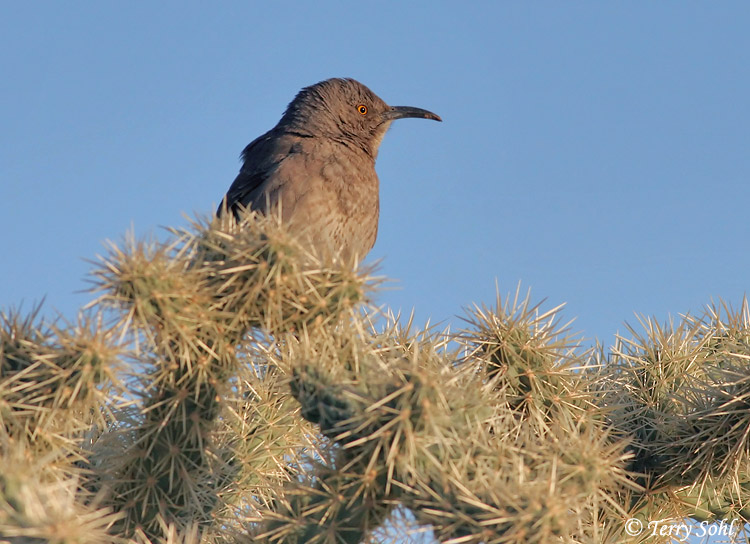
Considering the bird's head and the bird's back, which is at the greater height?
the bird's head

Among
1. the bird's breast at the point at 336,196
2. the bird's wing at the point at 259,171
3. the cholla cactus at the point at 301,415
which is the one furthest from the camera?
the bird's wing at the point at 259,171

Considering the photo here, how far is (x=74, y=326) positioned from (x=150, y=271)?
30 cm

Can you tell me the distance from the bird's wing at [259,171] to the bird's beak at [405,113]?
1.14 meters

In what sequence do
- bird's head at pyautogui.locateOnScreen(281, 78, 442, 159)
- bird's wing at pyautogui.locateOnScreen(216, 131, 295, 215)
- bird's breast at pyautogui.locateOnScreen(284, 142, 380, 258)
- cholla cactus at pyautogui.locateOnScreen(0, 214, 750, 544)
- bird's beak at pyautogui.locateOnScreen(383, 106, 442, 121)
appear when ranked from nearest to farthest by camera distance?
cholla cactus at pyautogui.locateOnScreen(0, 214, 750, 544)
bird's breast at pyautogui.locateOnScreen(284, 142, 380, 258)
bird's wing at pyautogui.locateOnScreen(216, 131, 295, 215)
bird's head at pyautogui.locateOnScreen(281, 78, 442, 159)
bird's beak at pyautogui.locateOnScreen(383, 106, 442, 121)

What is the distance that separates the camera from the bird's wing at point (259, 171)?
681 cm

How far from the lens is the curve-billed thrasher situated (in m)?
6.59

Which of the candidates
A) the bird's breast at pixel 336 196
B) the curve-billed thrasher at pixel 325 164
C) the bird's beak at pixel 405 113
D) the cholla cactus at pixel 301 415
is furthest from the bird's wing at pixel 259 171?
the cholla cactus at pixel 301 415

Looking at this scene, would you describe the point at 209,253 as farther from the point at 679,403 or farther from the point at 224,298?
the point at 679,403

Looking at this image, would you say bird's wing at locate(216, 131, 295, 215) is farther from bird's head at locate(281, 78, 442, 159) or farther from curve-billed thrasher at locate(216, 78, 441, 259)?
bird's head at locate(281, 78, 442, 159)

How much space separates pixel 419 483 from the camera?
2572 millimetres

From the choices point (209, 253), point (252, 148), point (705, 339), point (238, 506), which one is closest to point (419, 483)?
point (209, 253)

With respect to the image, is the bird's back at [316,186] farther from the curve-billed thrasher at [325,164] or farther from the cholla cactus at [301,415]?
the cholla cactus at [301,415]

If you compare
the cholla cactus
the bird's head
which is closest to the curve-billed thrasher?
the bird's head

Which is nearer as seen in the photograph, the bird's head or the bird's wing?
the bird's wing
